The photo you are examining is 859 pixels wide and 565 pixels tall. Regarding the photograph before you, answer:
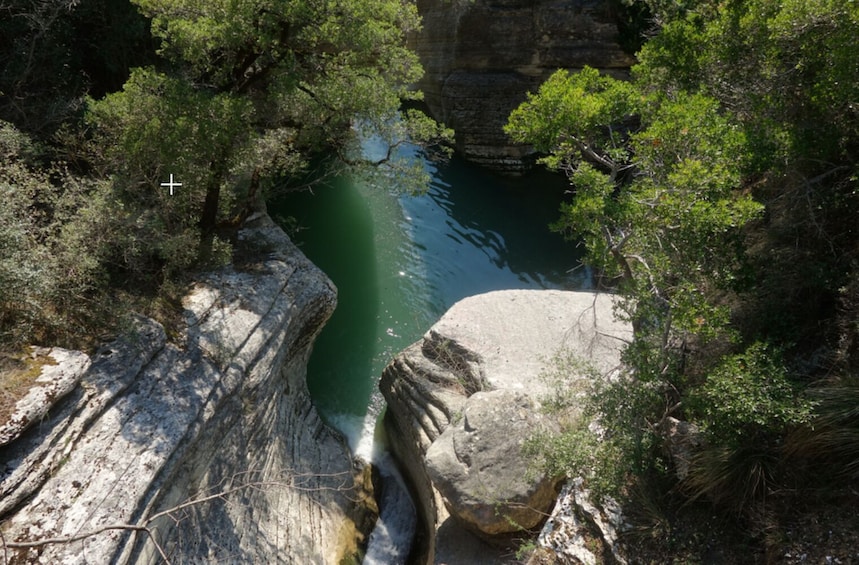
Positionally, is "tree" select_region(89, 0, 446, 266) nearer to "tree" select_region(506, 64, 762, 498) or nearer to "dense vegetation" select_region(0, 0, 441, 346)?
"dense vegetation" select_region(0, 0, 441, 346)

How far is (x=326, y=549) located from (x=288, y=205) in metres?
10.8

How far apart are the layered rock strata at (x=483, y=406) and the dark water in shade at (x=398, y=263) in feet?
2.75

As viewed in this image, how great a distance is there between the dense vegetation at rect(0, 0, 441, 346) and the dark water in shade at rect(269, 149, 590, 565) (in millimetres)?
3297

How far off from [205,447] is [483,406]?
13.3ft

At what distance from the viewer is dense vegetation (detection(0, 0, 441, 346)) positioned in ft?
22.6

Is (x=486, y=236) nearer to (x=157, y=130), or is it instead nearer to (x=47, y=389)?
(x=157, y=130)

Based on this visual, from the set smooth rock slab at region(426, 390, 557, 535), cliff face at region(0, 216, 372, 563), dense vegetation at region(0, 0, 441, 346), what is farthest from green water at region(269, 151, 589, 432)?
dense vegetation at region(0, 0, 441, 346)

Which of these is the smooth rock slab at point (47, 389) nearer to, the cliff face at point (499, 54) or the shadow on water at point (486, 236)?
the shadow on water at point (486, 236)

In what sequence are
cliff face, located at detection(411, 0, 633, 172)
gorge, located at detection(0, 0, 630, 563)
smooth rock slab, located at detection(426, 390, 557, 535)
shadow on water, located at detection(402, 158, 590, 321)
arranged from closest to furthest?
gorge, located at detection(0, 0, 630, 563), smooth rock slab, located at detection(426, 390, 557, 535), shadow on water, located at detection(402, 158, 590, 321), cliff face, located at detection(411, 0, 633, 172)

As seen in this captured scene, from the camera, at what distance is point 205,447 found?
7059 mm

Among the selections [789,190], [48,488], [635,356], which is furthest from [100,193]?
[789,190]

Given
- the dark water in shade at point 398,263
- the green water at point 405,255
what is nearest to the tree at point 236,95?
the dark water in shade at point 398,263

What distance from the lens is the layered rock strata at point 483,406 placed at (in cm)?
766

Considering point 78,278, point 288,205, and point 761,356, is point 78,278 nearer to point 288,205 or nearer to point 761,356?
point 761,356
